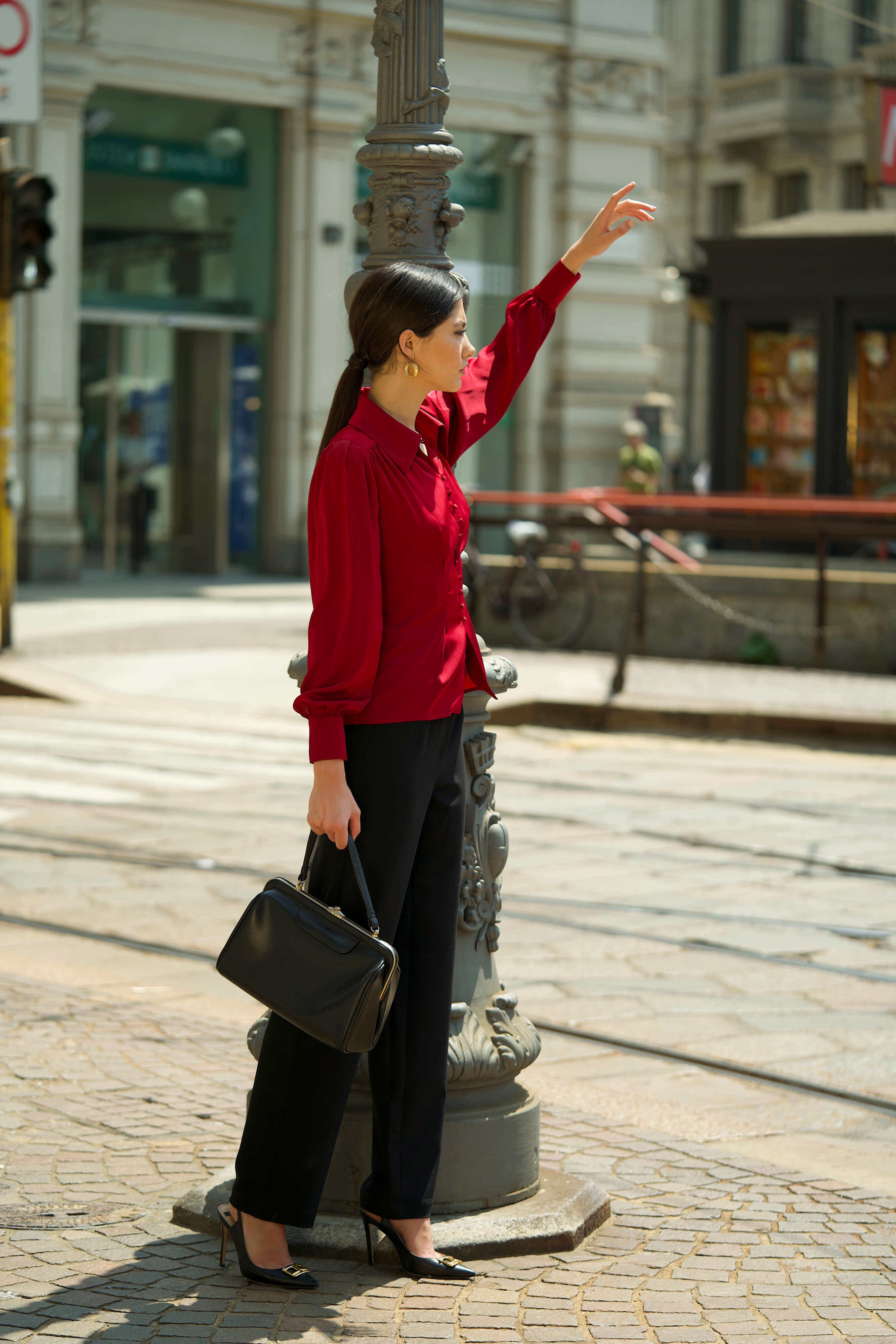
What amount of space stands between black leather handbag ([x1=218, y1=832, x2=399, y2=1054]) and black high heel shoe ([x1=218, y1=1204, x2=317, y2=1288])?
1.44ft

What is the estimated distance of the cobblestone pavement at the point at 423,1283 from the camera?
123 inches

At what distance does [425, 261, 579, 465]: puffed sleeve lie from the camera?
349 centimetres

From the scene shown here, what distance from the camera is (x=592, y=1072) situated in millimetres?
4750

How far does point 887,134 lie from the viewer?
14.7 meters

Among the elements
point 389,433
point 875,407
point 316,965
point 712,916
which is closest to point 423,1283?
point 316,965

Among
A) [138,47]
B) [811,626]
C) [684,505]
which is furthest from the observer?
[138,47]

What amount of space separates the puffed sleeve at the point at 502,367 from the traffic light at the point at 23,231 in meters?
10.1

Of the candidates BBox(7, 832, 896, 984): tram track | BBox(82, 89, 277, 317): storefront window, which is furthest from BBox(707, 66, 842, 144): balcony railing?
BBox(7, 832, 896, 984): tram track

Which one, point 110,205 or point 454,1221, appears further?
point 110,205

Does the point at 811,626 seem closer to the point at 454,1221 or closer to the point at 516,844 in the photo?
the point at 516,844

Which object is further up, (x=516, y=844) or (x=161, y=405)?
(x=161, y=405)

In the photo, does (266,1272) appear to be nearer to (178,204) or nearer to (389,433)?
(389,433)

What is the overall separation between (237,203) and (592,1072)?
712 inches

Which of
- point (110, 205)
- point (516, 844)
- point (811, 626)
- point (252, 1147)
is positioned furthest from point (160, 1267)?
point (110, 205)
